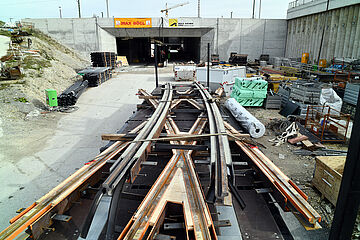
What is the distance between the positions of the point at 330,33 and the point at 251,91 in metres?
16.9

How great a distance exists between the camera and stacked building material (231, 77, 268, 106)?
12594mm

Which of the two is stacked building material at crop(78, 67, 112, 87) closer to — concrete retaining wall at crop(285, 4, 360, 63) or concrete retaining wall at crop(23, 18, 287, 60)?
concrete retaining wall at crop(23, 18, 287, 60)

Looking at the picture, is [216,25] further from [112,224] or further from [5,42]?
[112,224]

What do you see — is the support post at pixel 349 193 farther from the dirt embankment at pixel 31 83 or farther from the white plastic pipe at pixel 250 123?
the dirt embankment at pixel 31 83

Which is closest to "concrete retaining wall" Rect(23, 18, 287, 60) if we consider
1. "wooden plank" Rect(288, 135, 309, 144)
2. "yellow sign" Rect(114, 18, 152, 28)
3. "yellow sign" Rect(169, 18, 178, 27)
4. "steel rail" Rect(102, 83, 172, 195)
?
"yellow sign" Rect(169, 18, 178, 27)

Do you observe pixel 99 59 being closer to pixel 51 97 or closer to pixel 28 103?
pixel 28 103

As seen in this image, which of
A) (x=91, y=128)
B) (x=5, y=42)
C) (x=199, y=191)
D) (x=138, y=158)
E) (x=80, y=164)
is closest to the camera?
(x=199, y=191)

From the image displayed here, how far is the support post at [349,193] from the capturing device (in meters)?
1.85

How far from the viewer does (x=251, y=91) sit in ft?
41.5

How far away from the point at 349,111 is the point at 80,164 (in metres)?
13.0

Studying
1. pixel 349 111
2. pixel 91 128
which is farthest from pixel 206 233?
pixel 349 111

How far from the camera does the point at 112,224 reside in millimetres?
2836

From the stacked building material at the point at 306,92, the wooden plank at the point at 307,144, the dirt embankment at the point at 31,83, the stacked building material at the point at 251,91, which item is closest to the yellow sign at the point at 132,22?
the dirt embankment at the point at 31,83

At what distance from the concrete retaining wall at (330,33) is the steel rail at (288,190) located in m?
21.6
